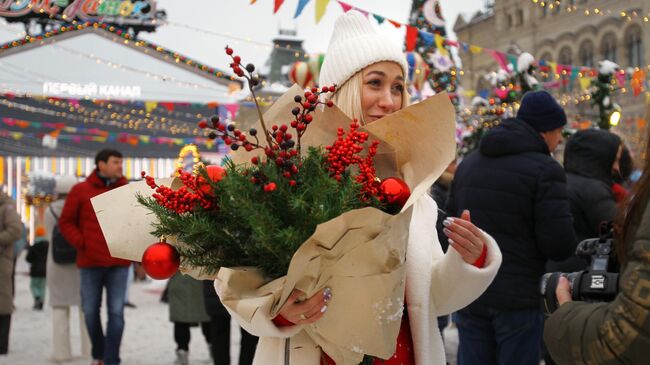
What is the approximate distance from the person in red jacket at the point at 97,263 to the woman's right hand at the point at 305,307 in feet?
15.4

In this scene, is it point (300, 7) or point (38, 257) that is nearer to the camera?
point (300, 7)

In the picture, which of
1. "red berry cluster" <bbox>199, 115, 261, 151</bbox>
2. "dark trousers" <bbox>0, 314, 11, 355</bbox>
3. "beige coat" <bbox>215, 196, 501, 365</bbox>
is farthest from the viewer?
"dark trousers" <bbox>0, 314, 11, 355</bbox>

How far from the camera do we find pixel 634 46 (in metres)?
23.5

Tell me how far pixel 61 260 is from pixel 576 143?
16.7 feet

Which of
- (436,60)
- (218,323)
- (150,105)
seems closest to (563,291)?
(218,323)

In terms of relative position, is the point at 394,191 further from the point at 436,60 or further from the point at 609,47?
the point at 609,47

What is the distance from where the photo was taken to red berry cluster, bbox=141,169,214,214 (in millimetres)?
1957

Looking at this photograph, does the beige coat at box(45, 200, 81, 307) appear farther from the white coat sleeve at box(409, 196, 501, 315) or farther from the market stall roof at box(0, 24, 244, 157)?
the market stall roof at box(0, 24, 244, 157)

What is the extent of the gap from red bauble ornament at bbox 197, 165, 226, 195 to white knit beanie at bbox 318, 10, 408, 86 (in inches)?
34.0

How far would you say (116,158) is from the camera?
6672 millimetres

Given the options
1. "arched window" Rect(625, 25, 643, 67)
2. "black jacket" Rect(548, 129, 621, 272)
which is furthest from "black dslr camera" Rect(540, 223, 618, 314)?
"arched window" Rect(625, 25, 643, 67)

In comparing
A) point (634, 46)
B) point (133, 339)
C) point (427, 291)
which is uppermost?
point (634, 46)

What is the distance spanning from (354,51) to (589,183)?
8.32 feet

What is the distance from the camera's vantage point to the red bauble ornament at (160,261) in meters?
1.94
